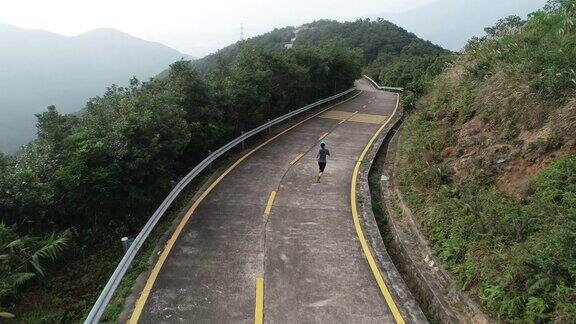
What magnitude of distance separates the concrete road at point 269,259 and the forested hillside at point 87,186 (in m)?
1.55

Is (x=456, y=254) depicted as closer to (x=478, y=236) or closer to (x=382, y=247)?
(x=478, y=236)

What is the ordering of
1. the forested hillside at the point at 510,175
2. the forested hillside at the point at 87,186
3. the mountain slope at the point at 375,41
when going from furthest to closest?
the mountain slope at the point at 375,41, the forested hillside at the point at 87,186, the forested hillside at the point at 510,175

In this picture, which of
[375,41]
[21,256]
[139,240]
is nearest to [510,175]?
[139,240]

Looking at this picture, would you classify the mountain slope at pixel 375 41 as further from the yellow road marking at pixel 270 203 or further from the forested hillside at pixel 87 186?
the yellow road marking at pixel 270 203

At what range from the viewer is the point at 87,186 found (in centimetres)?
912

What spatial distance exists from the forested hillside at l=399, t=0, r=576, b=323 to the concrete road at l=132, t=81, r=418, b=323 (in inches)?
75.7

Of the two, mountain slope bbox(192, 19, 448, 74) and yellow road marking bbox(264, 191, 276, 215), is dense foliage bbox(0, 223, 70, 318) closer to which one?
yellow road marking bbox(264, 191, 276, 215)

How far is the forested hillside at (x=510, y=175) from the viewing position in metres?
6.24

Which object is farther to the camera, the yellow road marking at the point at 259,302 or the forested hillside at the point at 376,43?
the forested hillside at the point at 376,43

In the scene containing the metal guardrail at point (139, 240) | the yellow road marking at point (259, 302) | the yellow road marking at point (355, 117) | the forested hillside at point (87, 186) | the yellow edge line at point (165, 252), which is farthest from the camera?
the yellow road marking at point (355, 117)

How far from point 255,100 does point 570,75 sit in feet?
39.3

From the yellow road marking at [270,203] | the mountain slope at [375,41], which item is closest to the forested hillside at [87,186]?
the yellow road marking at [270,203]

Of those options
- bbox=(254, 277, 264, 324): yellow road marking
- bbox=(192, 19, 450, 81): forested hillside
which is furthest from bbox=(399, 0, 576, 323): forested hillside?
bbox=(192, 19, 450, 81): forested hillside

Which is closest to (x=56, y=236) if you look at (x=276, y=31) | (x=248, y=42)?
(x=248, y=42)
